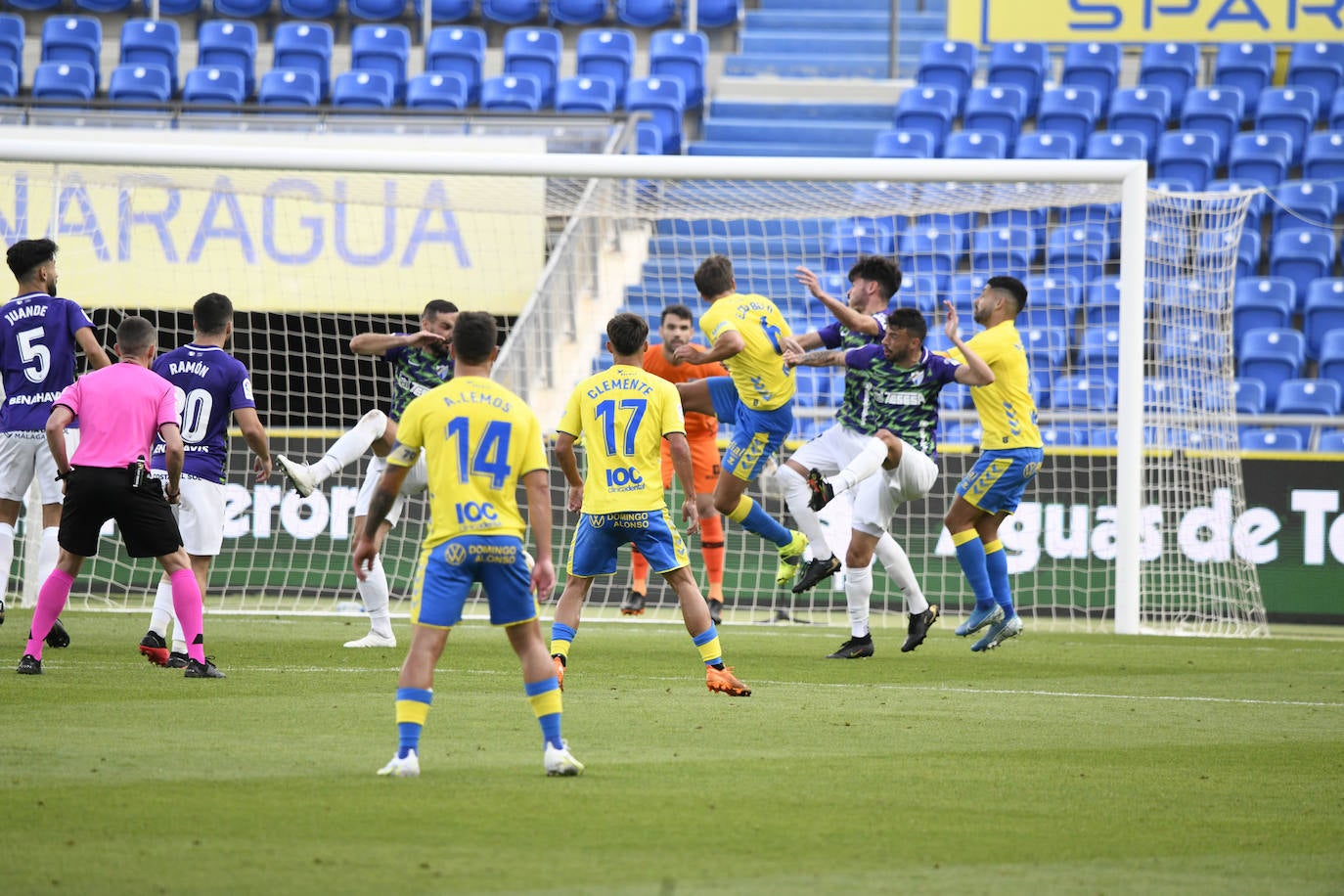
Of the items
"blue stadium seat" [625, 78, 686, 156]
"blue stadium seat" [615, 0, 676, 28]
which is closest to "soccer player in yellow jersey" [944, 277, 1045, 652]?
"blue stadium seat" [625, 78, 686, 156]

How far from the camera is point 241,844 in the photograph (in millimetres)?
4672

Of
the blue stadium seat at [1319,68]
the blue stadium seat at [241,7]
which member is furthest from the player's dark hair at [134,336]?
the blue stadium seat at [1319,68]

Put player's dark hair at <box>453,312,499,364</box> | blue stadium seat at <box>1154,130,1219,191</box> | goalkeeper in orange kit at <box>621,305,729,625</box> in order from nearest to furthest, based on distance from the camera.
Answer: player's dark hair at <box>453,312,499,364</box> < goalkeeper in orange kit at <box>621,305,729,625</box> < blue stadium seat at <box>1154,130,1219,191</box>

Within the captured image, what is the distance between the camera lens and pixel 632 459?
823cm

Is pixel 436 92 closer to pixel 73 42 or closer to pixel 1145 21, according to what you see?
pixel 73 42

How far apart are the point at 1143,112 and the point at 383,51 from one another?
1004 centimetres

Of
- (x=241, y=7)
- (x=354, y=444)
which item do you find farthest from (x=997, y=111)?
(x=354, y=444)

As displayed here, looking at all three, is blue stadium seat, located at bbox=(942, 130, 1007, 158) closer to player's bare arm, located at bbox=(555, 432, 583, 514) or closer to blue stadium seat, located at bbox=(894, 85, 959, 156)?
blue stadium seat, located at bbox=(894, 85, 959, 156)

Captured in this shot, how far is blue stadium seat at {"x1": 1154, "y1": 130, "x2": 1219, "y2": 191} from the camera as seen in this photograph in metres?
20.2

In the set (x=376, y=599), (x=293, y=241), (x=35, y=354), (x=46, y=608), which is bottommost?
(x=376, y=599)

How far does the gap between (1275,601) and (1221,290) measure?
2.81 metres

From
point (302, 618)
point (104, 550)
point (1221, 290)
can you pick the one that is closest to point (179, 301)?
point (104, 550)

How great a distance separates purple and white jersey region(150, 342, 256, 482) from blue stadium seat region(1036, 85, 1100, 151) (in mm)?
14263

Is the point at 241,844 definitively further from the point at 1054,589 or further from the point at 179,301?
the point at 179,301
